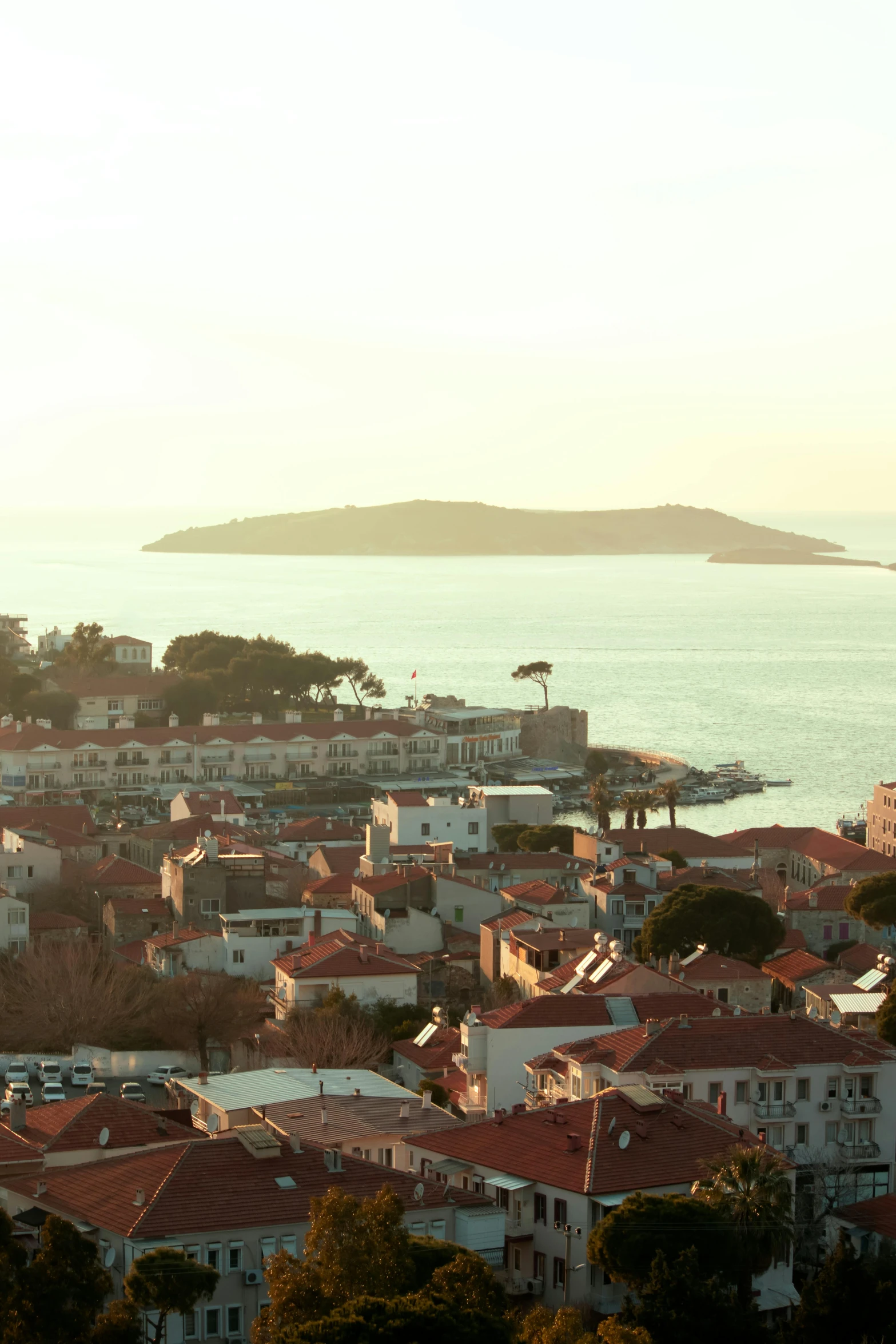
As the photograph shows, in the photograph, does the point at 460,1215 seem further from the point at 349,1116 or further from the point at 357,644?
the point at 357,644

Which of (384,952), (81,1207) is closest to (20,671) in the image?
(384,952)

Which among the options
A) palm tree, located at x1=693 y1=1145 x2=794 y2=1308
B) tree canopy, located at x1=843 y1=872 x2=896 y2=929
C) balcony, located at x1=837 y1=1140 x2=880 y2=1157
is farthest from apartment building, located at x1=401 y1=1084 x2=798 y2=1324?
tree canopy, located at x1=843 y1=872 x2=896 y2=929

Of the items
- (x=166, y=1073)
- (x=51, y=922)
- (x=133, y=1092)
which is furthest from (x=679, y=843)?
(x=133, y=1092)

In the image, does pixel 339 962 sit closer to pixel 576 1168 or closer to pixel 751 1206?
pixel 576 1168

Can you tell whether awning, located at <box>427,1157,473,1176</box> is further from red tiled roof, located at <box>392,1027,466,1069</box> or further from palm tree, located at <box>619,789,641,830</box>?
→ palm tree, located at <box>619,789,641,830</box>

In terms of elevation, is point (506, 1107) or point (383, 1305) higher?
point (383, 1305)

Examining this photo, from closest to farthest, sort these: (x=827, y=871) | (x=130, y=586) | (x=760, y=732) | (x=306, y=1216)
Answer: (x=306, y=1216) → (x=827, y=871) → (x=760, y=732) → (x=130, y=586)

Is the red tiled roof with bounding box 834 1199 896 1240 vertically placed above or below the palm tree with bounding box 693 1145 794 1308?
below
